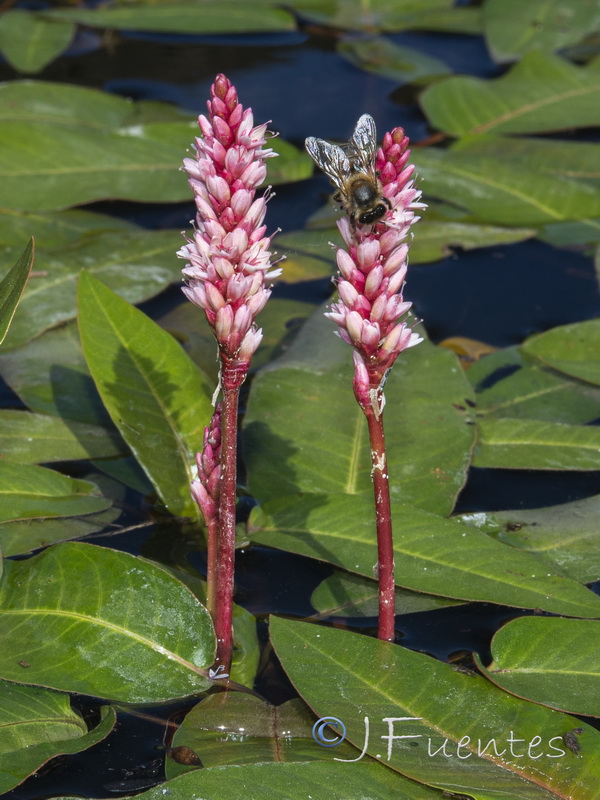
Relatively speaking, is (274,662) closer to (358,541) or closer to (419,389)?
(358,541)

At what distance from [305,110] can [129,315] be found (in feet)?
8.81

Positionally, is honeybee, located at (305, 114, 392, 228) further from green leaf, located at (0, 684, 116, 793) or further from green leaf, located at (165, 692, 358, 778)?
green leaf, located at (0, 684, 116, 793)

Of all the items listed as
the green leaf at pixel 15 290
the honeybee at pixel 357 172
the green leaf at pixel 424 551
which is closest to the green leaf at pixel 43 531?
the green leaf at pixel 424 551

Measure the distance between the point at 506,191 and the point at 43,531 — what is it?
2.77m

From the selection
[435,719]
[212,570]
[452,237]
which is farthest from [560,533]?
[452,237]

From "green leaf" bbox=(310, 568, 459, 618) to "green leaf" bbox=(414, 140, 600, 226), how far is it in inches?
90.3

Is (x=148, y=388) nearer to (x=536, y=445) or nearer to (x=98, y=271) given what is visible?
(x=98, y=271)

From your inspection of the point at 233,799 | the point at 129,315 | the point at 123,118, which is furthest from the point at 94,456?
the point at 123,118

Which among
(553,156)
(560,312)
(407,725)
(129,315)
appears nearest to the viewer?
(407,725)

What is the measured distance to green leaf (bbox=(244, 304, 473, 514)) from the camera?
277cm

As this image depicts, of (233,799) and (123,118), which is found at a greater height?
(123,118)

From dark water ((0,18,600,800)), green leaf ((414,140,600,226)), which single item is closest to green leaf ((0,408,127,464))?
dark water ((0,18,600,800))

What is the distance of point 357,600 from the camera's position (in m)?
2.42

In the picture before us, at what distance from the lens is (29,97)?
4801mm
